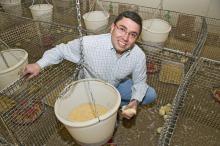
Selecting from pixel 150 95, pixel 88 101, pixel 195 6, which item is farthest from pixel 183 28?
pixel 88 101

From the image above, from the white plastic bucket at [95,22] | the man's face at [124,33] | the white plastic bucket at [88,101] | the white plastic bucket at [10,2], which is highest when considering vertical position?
the man's face at [124,33]

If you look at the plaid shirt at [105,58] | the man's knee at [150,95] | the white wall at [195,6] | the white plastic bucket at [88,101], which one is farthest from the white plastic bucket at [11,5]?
the man's knee at [150,95]

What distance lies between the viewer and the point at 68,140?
1.82 m

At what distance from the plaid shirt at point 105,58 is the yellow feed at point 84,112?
225 millimetres

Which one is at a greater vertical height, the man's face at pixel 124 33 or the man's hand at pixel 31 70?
the man's face at pixel 124 33

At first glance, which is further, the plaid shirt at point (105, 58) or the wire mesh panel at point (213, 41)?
the wire mesh panel at point (213, 41)

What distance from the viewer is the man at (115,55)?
4.96 feet

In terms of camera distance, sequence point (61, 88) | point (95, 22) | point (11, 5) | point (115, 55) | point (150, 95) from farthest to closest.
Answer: point (11, 5)
point (95, 22)
point (150, 95)
point (61, 88)
point (115, 55)

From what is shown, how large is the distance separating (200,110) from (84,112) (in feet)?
3.34

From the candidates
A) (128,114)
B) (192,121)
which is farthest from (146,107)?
(128,114)

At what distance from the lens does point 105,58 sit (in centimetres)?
165

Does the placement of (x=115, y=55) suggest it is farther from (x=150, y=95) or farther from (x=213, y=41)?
(x=213, y=41)

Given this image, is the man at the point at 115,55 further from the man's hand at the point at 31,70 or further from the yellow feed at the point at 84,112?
the yellow feed at the point at 84,112

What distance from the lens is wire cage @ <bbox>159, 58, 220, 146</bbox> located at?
69.4 inches
